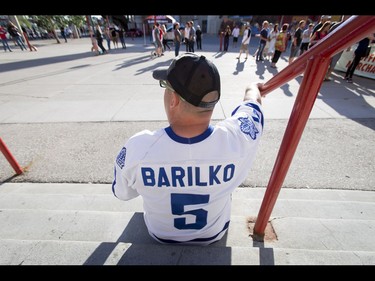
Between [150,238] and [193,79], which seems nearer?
[193,79]

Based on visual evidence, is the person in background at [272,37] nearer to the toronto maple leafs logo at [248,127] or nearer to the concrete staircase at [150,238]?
the concrete staircase at [150,238]

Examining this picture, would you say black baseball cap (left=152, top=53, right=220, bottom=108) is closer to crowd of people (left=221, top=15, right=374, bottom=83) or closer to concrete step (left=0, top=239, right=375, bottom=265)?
concrete step (left=0, top=239, right=375, bottom=265)

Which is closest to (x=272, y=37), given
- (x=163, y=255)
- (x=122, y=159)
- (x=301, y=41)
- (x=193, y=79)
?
(x=301, y=41)

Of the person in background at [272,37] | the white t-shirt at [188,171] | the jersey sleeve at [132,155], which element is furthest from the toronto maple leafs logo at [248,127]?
the person in background at [272,37]

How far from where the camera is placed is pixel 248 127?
51.6 inches

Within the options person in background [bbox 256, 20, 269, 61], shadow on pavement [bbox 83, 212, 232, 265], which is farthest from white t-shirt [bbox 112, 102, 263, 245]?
person in background [bbox 256, 20, 269, 61]

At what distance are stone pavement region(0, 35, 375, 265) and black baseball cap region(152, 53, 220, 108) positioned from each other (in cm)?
94

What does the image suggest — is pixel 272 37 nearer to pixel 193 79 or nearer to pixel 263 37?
pixel 263 37

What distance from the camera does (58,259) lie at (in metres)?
1.26

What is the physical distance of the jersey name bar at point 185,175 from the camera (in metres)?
1.07

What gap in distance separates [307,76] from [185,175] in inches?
34.5

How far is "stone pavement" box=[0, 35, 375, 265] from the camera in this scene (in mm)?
1320

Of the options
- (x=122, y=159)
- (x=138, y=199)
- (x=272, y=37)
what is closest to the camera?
(x=122, y=159)
